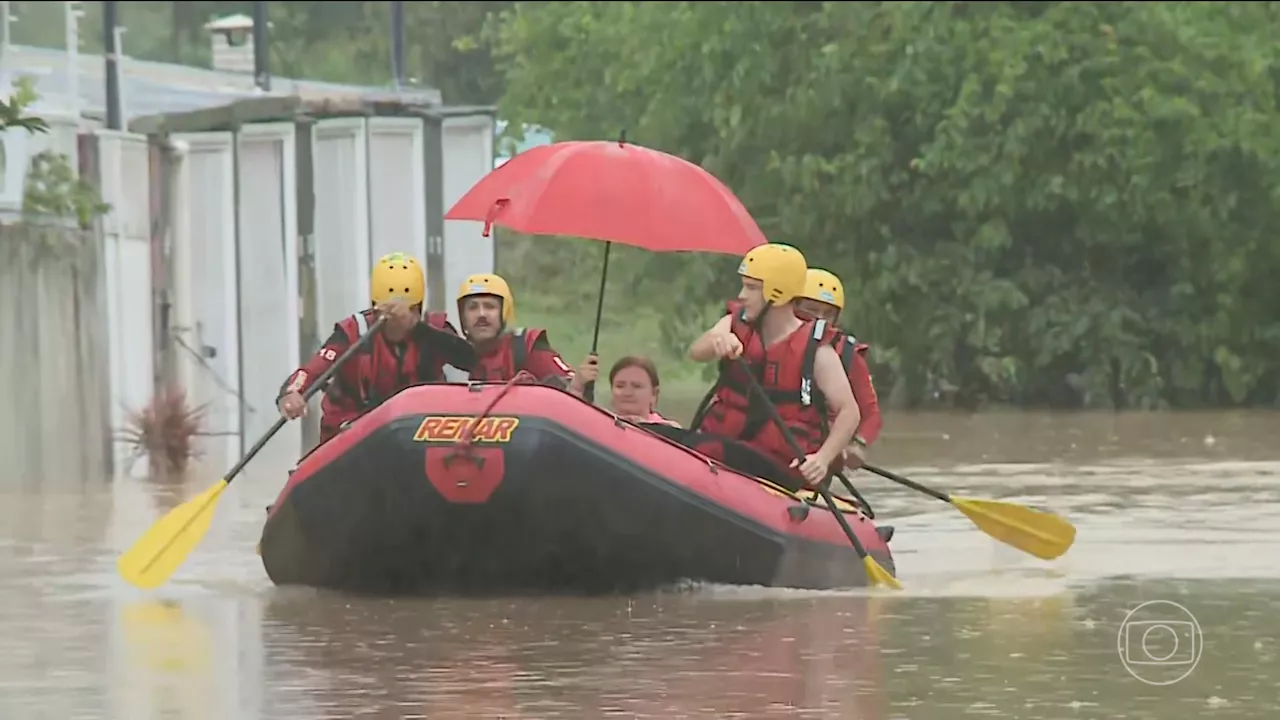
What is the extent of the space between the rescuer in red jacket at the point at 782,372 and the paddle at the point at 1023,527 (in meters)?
1.46

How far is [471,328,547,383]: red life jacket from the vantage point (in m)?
15.2

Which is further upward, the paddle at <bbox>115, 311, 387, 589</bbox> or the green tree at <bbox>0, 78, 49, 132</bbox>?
the green tree at <bbox>0, 78, 49, 132</bbox>

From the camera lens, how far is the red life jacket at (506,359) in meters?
15.2

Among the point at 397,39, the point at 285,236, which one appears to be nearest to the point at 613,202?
the point at 285,236

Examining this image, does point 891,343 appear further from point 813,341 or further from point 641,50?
point 813,341

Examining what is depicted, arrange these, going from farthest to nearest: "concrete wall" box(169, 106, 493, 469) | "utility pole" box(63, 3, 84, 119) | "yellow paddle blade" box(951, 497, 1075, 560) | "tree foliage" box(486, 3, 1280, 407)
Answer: "tree foliage" box(486, 3, 1280, 407)
"concrete wall" box(169, 106, 493, 469)
"utility pole" box(63, 3, 84, 119)
"yellow paddle blade" box(951, 497, 1075, 560)

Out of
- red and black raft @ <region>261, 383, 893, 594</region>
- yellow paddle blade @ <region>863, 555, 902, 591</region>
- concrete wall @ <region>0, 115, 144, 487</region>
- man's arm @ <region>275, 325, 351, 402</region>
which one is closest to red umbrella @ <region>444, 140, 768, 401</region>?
man's arm @ <region>275, 325, 351, 402</region>

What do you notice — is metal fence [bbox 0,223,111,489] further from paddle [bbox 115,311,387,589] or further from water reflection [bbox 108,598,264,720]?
water reflection [bbox 108,598,264,720]

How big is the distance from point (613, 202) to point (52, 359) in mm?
8888

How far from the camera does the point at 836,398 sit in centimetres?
1469

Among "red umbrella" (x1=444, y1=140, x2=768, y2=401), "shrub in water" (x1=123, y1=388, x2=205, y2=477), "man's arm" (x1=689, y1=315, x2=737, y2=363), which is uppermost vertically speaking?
"red umbrella" (x1=444, y1=140, x2=768, y2=401)

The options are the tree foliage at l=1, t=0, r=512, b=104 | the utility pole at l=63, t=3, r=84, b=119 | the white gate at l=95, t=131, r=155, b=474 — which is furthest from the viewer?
the tree foliage at l=1, t=0, r=512, b=104

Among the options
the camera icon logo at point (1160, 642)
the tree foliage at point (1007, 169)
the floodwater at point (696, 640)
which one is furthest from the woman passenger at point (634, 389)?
the tree foliage at point (1007, 169)

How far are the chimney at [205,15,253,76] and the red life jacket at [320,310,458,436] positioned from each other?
25537 millimetres
